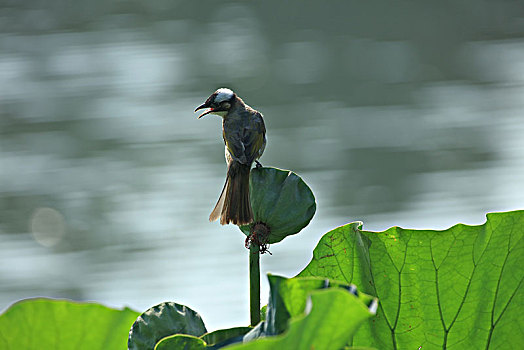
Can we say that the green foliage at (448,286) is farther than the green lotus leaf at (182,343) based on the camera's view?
Yes

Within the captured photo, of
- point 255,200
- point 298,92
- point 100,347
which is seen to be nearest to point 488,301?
point 255,200

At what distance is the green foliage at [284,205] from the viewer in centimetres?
41

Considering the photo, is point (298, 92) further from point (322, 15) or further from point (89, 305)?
point (89, 305)

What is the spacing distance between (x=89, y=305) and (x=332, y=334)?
11 cm

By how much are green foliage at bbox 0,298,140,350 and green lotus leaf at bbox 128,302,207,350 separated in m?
0.06

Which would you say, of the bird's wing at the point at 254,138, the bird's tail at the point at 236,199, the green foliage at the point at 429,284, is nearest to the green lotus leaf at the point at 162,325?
the green foliage at the point at 429,284

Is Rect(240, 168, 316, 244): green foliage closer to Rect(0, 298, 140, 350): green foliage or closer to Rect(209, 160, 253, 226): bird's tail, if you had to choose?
Rect(209, 160, 253, 226): bird's tail

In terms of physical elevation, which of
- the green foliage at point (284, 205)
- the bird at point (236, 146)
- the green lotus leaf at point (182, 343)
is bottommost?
the green lotus leaf at point (182, 343)

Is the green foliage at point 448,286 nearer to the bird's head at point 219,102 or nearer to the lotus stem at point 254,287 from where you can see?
the lotus stem at point 254,287

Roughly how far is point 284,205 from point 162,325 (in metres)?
Answer: 0.12

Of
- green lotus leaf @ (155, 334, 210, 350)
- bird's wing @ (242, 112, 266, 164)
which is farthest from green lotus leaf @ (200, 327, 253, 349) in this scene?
bird's wing @ (242, 112, 266, 164)

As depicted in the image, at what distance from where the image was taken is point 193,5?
4848mm

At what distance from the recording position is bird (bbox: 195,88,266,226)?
541 mm

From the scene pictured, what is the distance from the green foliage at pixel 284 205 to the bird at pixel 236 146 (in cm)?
7
